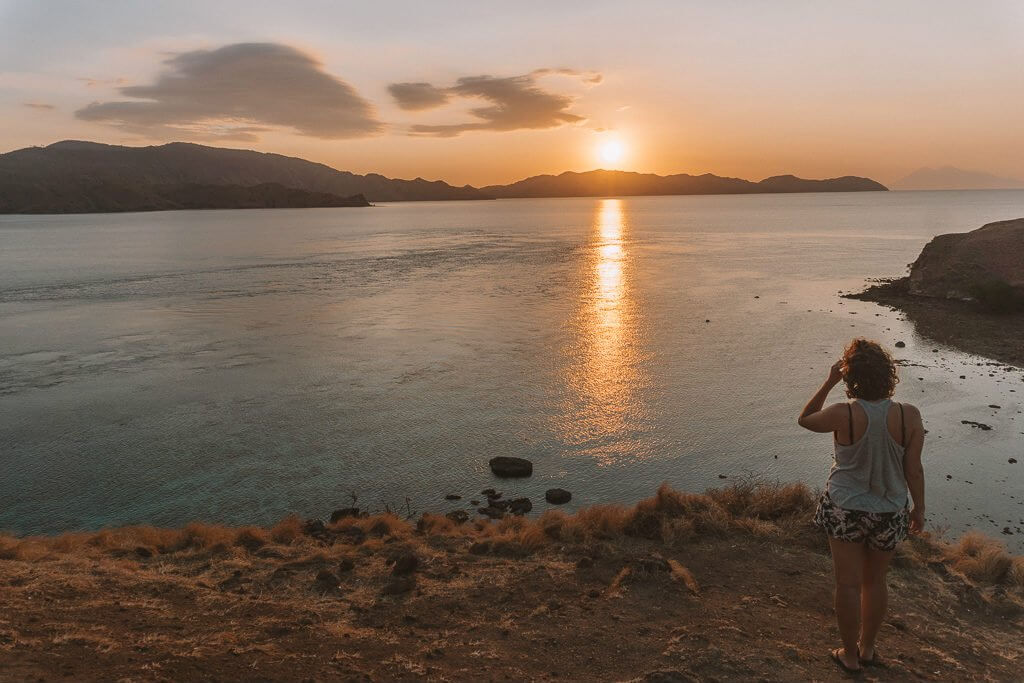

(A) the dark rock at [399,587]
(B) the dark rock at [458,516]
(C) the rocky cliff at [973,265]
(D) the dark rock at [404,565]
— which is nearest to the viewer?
(A) the dark rock at [399,587]

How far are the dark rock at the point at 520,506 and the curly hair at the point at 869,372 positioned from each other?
843cm

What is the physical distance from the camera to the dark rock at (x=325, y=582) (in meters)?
8.40

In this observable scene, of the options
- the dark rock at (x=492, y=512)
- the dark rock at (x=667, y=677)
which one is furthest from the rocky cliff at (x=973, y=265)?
the dark rock at (x=667, y=677)

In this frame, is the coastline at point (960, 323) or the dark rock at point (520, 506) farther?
the coastline at point (960, 323)

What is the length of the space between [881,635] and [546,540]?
454 centimetres

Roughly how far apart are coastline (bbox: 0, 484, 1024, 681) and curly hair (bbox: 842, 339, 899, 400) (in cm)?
268

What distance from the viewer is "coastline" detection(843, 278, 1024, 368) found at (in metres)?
25.7

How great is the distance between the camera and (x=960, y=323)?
30406 mm

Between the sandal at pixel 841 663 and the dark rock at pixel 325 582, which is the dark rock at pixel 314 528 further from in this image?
the sandal at pixel 841 663

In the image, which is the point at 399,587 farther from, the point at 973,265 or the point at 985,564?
the point at 973,265

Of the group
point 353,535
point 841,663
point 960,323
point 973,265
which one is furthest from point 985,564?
point 973,265

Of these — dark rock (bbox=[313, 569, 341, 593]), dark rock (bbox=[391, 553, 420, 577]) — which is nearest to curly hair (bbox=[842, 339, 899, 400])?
dark rock (bbox=[391, 553, 420, 577])

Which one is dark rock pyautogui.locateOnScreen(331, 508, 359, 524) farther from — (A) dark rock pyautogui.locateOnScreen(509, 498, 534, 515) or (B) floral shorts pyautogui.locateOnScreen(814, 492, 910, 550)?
(B) floral shorts pyautogui.locateOnScreen(814, 492, 910, 550)

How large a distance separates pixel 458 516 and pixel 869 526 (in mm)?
8295
